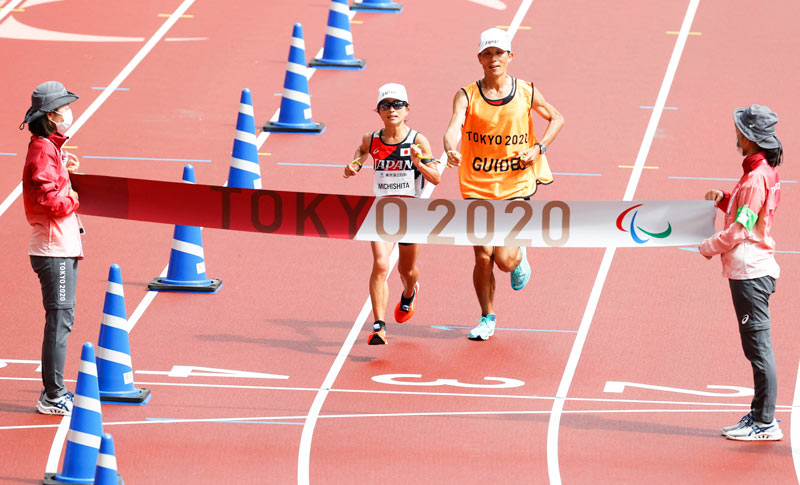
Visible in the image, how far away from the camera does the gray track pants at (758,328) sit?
9945mm

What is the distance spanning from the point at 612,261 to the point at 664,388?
9.98 ft

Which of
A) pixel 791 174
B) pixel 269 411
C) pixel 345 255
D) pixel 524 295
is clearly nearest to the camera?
pixel 269 411

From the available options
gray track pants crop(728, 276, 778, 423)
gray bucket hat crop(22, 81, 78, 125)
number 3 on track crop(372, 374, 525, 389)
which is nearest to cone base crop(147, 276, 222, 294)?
number 3 on track crop(372, 374, 525, 389)

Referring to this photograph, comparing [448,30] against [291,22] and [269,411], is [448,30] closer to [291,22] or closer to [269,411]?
[291,22]

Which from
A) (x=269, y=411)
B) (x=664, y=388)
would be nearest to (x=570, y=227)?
(x=664, y=388)

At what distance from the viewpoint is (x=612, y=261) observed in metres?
14.1

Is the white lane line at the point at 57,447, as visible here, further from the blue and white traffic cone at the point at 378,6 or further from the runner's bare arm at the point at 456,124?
the blue and white traffic cone at the point at 378,6

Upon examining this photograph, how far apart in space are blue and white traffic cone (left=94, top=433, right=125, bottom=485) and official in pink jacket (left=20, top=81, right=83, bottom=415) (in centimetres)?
213

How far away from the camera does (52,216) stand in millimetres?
10391

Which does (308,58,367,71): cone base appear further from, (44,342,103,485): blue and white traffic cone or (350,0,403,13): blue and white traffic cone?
(44,342,103,485): blue and white traffic cone

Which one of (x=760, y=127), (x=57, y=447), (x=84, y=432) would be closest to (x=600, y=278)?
(x=760, y=127)

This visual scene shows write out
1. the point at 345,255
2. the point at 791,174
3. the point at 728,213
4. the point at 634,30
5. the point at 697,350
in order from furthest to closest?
the point at 634,30
the point at 791,174
the point at 345,255
the point at 697,350
the point at 728,213

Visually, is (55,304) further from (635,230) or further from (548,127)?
(635,230)

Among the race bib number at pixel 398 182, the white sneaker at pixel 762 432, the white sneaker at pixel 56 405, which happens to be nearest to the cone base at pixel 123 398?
the white sneaker at pixel 56 405
